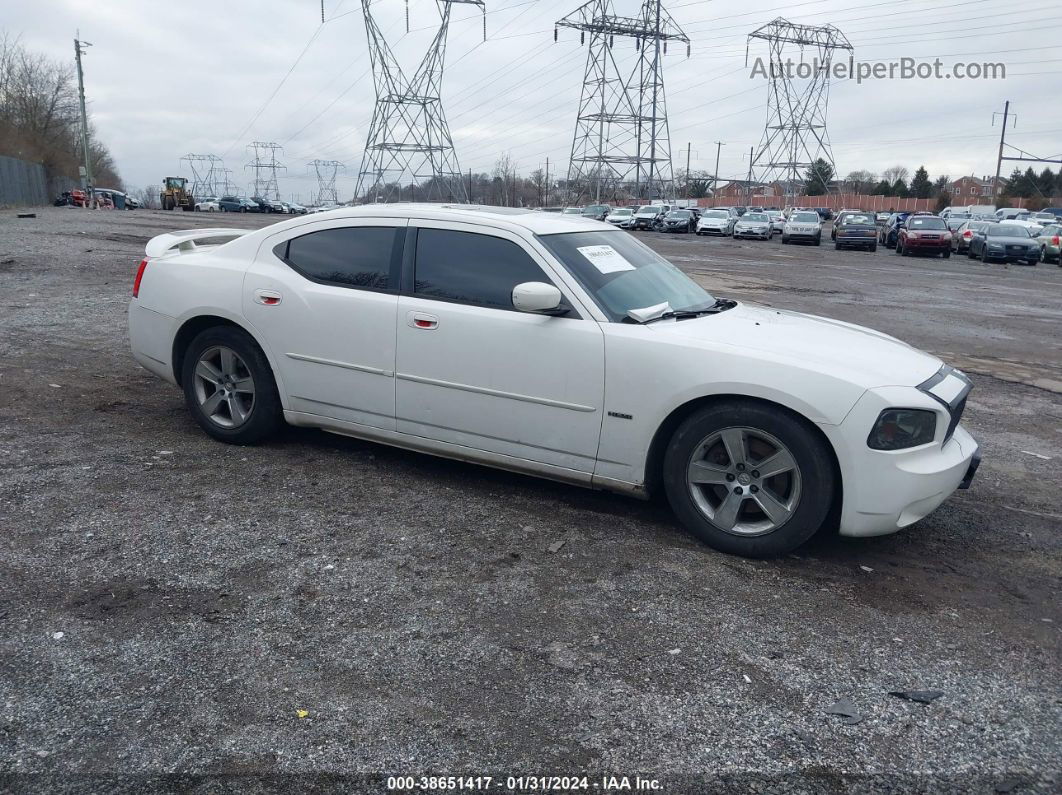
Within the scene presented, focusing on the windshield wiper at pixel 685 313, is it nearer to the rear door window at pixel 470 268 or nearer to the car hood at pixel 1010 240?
the rear door window at pixel 470 268

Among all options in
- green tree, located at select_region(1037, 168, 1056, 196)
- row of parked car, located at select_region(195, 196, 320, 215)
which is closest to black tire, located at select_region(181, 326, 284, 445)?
row of parked car, located at select_region(195, 196, 320, 215)

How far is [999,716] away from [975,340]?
9.78 meters

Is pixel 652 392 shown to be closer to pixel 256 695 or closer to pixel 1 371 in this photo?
pixel 256 695

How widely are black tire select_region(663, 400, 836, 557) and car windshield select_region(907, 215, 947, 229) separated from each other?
31928mm

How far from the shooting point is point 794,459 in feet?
12.9

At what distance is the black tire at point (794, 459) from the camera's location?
3908 millimetres

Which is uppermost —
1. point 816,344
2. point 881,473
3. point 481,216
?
point 481,216

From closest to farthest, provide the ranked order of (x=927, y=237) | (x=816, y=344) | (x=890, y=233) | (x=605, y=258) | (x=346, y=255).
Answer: (x=816, y=344), (x=605, y=258), (x=346, y=255), (x=927, y=237), (x=890, y=233)

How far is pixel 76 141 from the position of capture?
83.6m

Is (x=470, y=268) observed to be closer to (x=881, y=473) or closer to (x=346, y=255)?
(x=346, y=255)

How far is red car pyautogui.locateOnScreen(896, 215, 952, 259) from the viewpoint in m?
31.9

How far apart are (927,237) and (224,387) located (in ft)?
104

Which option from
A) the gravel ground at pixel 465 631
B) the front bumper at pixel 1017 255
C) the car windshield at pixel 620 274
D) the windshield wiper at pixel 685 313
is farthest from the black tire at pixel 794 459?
the front bumper at pixel 1017 255

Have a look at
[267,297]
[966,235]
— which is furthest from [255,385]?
[966,235]
